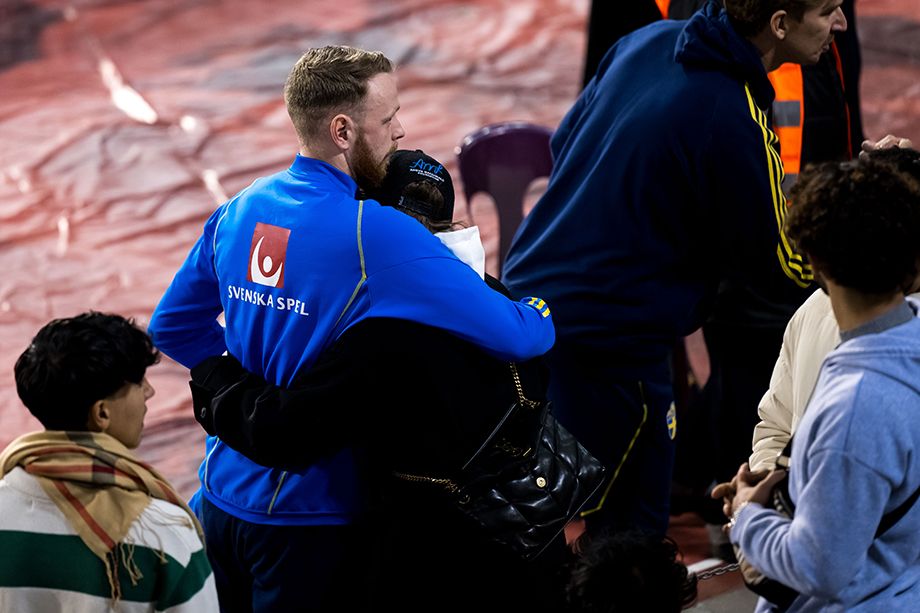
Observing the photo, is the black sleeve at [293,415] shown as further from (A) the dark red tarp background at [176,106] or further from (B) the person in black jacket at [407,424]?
(A) the dark red tarp background at [176,106]

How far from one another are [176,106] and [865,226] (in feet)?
18.8

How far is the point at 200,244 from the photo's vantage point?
7.48ft

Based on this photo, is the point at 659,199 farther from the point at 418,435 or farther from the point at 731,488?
the point at 731,488

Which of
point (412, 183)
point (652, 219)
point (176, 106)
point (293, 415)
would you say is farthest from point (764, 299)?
point (176, 106)

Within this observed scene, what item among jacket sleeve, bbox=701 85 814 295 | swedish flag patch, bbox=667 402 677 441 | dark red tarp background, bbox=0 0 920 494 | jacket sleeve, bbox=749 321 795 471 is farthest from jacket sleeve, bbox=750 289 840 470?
dark red tarp background, bbox=0 0 920 494

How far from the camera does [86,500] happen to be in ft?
6.07

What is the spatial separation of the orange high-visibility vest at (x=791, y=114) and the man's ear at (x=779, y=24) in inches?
29.8

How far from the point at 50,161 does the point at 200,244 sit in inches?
167

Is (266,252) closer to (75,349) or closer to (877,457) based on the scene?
(75,349)

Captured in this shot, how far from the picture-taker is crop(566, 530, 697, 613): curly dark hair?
185 centimetres

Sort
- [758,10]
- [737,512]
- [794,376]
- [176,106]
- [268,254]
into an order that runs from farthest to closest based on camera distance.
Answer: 1. [176,106]
2. [758,10]
3. [268,254]
4. [794,376]
5. [737,512]

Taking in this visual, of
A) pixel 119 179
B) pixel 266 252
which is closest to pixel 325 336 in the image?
pixel 266 252

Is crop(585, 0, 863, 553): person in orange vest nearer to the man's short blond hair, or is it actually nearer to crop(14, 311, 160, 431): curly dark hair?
the man's short blond hair

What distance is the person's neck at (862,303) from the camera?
1.60 meters
